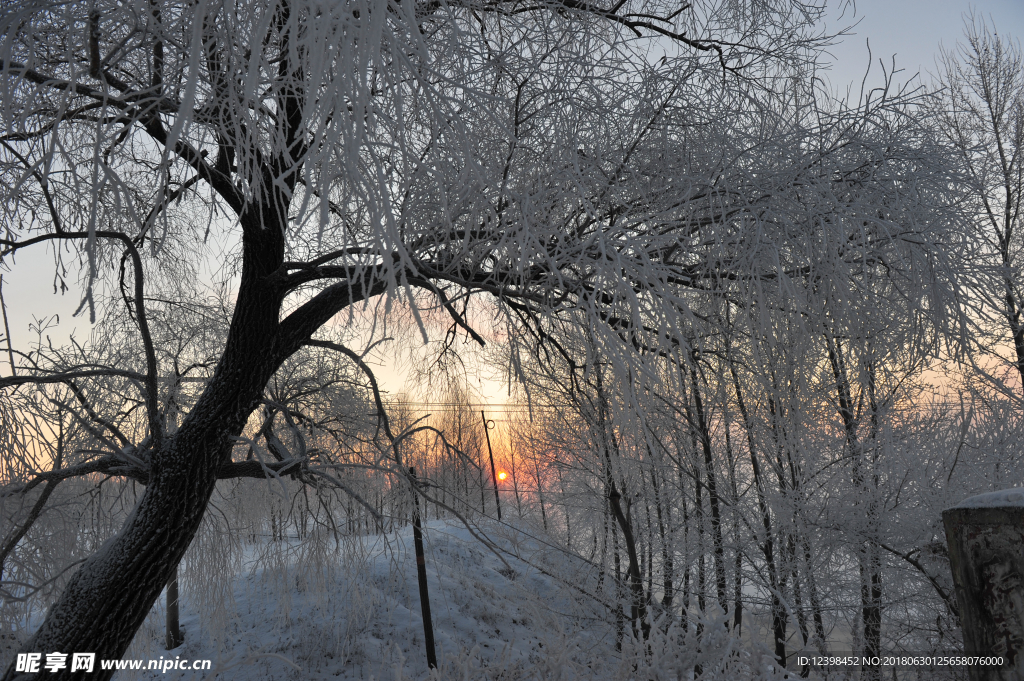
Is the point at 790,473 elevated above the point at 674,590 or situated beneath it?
elevated above

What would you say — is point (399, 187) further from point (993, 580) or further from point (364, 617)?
point (364, 617)

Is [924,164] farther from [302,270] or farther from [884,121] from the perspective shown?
[302,270]

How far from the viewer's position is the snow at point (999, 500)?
2066 mm

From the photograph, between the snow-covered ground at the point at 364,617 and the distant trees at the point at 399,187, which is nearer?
the distant trees at the point at 399,187

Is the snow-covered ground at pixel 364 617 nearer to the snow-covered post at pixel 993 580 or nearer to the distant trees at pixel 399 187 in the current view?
the distant trees at pixel 399 187

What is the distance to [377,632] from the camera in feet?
32.6

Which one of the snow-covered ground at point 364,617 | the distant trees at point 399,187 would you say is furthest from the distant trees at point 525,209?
the snow-covered ground at point 364,617

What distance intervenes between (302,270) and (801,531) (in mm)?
6395

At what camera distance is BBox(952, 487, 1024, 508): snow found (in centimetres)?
207

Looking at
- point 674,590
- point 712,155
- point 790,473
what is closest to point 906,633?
point 790,473

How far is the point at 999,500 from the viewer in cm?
211

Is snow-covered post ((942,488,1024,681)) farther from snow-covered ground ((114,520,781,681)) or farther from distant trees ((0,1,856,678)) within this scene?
snow-covered ground ((114,520,781,681))

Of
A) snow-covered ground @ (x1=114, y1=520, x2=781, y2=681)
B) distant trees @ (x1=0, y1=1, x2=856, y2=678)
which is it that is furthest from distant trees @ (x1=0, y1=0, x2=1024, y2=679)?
snow-covered ground @ (x1=114, y1=520, x2=781, y2=681)

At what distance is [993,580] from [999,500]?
0.86 feet
